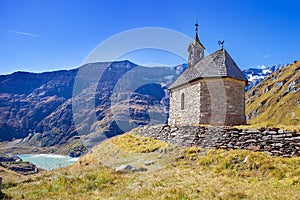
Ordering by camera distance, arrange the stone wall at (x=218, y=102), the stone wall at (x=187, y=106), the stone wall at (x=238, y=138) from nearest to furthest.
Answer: the stone wall at (x=238, y=138) → the stone wall at (x=218, y=102) → the stone wall at (x=187, y=106)

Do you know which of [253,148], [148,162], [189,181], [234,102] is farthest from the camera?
[234,102]

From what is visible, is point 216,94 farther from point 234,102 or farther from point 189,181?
point 189,181

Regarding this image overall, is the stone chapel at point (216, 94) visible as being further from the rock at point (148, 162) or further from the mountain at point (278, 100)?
the mountain at point (278, 100)

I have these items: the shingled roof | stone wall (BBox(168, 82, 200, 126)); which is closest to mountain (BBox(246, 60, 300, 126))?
stone wall (BBox(168, 82, 200, 126))

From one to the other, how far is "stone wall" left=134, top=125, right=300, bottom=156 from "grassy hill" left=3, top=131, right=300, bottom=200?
0.61 meters

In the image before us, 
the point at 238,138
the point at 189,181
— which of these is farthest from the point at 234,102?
the point at 189,181

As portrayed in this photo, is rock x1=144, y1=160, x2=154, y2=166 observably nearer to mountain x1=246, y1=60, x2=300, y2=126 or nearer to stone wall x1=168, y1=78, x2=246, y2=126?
stone wall x1=168, y1=78, x2=246, y2=126

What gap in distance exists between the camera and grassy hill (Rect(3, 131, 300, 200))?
26.1 feet

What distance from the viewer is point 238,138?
519 inches

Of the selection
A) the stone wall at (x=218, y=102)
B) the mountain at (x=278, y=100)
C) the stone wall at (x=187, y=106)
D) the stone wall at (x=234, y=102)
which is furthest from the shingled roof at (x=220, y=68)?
the mountain at (x=278, y=100)

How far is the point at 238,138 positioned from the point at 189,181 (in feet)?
16.9

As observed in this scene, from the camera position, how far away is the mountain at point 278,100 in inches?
4466

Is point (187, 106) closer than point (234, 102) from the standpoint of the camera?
No

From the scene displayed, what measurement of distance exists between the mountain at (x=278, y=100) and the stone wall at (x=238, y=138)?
4078 inches
